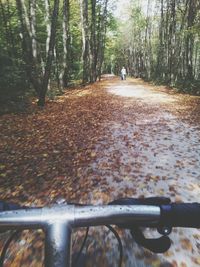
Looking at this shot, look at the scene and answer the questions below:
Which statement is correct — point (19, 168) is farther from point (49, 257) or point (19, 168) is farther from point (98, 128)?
point (49, 257)

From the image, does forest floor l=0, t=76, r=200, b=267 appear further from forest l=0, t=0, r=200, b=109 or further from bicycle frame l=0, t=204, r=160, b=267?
forest l=0, t=0, r=200, b=109

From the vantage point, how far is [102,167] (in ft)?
22.3

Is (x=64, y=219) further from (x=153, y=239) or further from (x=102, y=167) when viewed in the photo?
(x=102, y=167)

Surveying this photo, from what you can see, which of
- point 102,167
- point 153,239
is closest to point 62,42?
point 102,167

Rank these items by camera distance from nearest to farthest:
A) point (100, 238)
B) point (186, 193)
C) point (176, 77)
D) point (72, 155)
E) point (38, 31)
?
point (100, 238), point (186, 193), point (72, 155), point (38, 31), point (176, 77)

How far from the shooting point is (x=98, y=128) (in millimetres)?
10594

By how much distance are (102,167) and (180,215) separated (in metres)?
5.43

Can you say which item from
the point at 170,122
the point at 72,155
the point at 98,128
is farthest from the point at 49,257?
the point at 170,122

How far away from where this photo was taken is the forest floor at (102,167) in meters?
3.88

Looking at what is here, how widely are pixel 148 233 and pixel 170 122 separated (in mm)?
7931

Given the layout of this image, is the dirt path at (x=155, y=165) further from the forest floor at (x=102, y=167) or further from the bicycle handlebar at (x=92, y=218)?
the bicycle handlebar at (x=92, y=218)

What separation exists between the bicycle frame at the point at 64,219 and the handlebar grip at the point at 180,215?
1.7 inches

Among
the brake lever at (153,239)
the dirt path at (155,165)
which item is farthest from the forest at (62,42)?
the brake lever at (153,239)

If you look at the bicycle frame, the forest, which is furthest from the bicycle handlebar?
the forest
